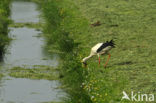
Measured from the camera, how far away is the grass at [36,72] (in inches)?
554

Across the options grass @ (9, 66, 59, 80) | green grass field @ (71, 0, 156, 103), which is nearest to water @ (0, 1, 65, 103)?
grass @ (9, 66, 59, 80)

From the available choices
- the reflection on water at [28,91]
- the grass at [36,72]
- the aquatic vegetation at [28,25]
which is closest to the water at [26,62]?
the reflection on water at [28,91]

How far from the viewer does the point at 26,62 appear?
15641 mm

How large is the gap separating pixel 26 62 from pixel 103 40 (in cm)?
287

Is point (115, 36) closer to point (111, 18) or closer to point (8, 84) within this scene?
point (111, 18)

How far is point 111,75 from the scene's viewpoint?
12672 millimetres

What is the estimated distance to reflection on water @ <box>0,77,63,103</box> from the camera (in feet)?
40.3

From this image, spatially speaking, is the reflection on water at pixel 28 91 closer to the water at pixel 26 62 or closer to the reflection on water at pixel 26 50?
the water at pixel 26 62

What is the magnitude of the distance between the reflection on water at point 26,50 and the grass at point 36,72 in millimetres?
560

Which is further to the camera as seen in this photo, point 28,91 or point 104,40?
point 104,40

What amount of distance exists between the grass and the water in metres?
0.27

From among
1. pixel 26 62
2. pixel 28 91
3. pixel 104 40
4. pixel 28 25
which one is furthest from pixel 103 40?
pixel 28 25

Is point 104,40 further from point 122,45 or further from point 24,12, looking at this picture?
point 24,12

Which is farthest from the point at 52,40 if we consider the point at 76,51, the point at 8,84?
the point at 8,84
